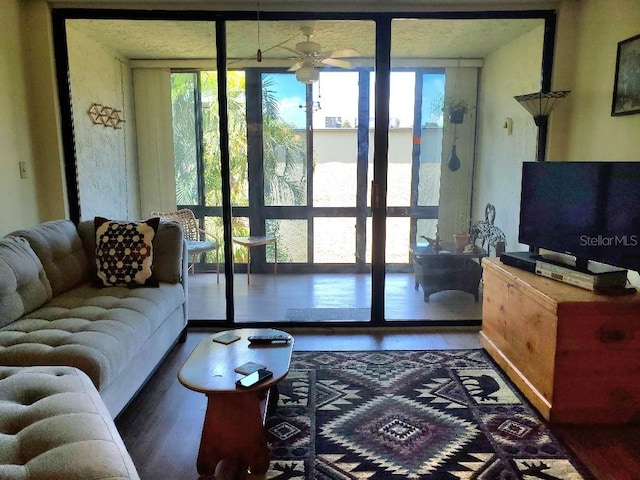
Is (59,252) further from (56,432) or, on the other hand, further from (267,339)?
(56,432)

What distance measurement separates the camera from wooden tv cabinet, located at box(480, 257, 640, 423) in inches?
85.9

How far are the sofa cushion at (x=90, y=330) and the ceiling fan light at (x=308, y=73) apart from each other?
205 centimetres

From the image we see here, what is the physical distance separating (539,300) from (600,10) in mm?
1970

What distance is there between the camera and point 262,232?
4090 mm

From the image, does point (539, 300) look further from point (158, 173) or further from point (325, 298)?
point (158, 173)

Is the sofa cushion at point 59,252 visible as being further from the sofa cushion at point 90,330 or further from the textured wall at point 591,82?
the textured wall at point 591,82

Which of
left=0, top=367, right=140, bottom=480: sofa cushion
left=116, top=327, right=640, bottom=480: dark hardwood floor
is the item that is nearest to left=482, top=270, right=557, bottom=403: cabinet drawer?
left=116, top=327, right=640, bottom=480: dark hardwood floor

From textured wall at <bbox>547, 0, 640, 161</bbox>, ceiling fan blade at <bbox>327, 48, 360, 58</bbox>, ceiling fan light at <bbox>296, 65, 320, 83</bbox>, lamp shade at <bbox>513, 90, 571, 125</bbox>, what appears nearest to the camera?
textured wall at <bbox>547, 0, 640, 161</bbox>

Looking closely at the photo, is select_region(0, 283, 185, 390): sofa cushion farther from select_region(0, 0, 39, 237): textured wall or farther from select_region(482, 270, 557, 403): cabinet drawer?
select_region(482, 270, 557, 403): cabinet drawer

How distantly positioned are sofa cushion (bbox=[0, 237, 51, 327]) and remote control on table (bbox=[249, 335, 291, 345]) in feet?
3.94

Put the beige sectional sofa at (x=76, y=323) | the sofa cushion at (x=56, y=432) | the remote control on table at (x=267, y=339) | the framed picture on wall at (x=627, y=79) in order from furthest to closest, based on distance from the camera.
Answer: the framed picture on wall at (x=627, y=79) → the remote control on table at (x=267, y=339) → the beige sectional sofa at (x=76, y=323) → the sofa cushion at (x=56, y=432)

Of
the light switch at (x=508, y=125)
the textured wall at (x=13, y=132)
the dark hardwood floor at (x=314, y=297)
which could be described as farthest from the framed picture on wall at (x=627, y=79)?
the textured wall at (x=13, y=132)

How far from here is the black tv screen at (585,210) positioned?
2.21 m

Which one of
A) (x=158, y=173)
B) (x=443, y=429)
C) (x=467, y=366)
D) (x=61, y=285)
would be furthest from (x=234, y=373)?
(x=158, y=173)
